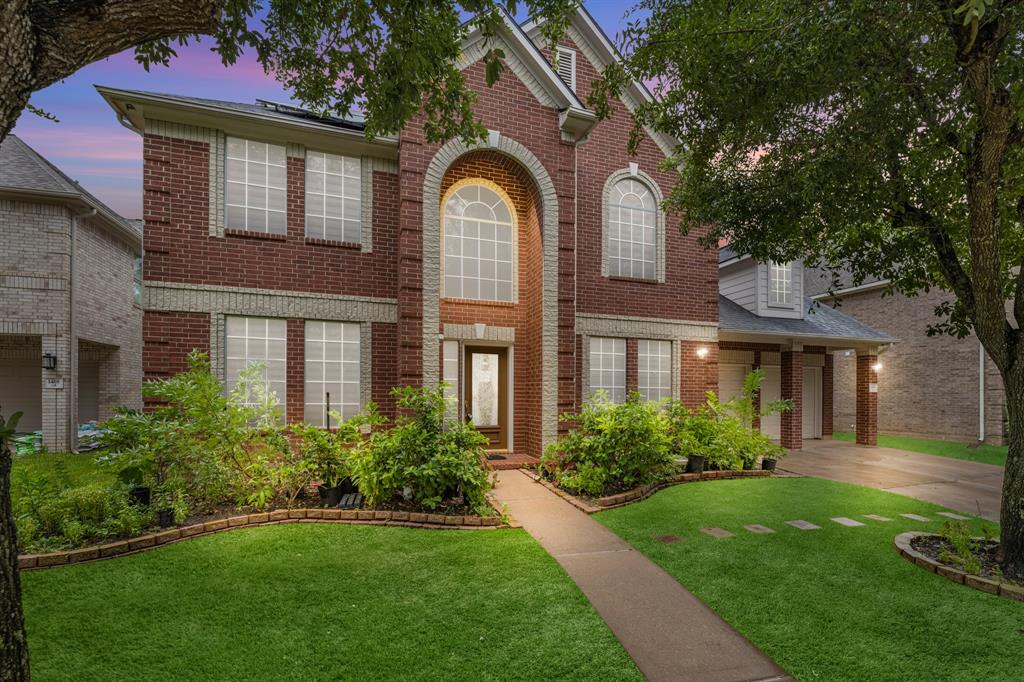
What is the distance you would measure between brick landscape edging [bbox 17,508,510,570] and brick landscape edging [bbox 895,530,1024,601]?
4541 millimetres

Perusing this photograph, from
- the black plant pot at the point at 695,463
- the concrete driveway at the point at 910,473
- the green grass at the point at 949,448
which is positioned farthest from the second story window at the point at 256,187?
the green grass at the point at 949,448

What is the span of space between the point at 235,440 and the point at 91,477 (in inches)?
131

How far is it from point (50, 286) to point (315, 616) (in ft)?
40.1

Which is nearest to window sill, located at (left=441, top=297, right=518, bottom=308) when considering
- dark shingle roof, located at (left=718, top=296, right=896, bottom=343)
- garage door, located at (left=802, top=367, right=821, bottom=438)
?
dark shingle roof, located at (left=718, top=296, right=896, bottom=343)

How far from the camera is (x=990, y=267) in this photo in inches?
194

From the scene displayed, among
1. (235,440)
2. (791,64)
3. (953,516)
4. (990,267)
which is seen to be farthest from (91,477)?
(953,516)

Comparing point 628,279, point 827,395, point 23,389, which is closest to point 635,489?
point 628,279

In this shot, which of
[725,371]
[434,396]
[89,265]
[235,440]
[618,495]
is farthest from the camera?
[725,371]

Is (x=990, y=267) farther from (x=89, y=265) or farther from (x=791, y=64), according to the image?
Result: (x=89, y=265)

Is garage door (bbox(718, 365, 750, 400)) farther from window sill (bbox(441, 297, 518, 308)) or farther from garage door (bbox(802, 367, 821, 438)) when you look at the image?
window sill (bbox(441, 297, 518, 308))

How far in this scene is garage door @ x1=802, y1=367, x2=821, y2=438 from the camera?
16.1m

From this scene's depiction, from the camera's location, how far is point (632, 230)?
37.9 feet

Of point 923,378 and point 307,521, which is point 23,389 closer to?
point 307,521

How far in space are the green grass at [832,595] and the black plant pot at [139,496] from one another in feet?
18.7
